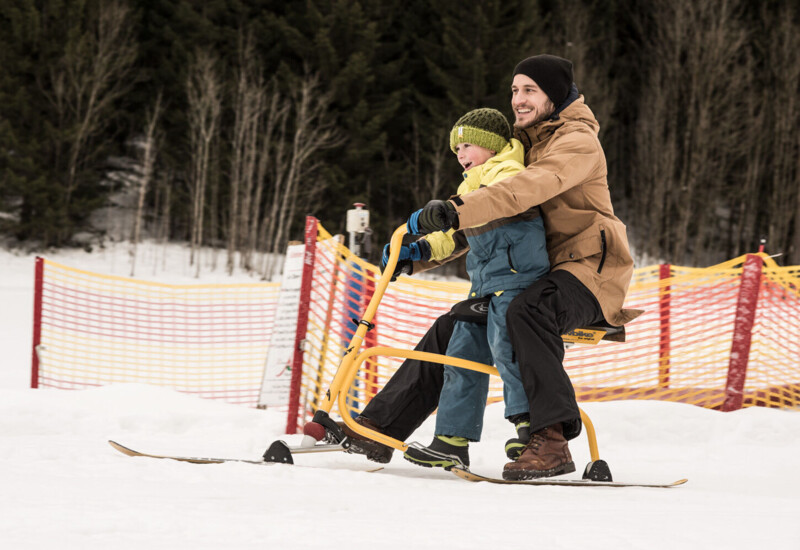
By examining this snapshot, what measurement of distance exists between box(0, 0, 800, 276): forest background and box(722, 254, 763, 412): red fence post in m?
17.2

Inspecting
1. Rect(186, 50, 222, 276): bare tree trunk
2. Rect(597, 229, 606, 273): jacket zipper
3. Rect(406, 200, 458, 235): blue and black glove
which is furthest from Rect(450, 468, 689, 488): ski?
Rect(186, 50, 222, 276): bare tree trunk

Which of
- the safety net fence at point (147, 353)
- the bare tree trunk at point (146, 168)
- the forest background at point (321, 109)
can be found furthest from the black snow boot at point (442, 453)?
the forest background at point (321, 109)

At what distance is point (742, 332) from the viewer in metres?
5.71

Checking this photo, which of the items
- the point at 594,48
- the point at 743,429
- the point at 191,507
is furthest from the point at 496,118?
the point at 594,48

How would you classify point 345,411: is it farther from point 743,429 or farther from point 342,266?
point 743,429

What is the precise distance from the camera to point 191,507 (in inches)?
81.8

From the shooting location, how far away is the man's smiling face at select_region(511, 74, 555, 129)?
322cm

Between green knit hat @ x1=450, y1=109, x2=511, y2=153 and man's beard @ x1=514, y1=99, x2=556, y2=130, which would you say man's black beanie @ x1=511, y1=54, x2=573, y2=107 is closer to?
man's beard @ x1=514, y1=99, x2=556, y2=130

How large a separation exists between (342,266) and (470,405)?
2404 millimetres

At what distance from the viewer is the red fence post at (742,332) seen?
5637 mm

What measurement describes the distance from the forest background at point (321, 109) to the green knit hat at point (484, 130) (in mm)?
18862

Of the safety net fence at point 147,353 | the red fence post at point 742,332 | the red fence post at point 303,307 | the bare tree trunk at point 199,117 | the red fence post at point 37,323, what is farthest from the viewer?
the bare tree trunk at point 199,117

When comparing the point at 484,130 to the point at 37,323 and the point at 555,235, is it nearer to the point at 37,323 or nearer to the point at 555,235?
the point at 555,235

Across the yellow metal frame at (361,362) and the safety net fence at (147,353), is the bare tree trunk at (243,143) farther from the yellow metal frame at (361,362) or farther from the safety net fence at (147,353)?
the yellow metal frame at (361,362)
